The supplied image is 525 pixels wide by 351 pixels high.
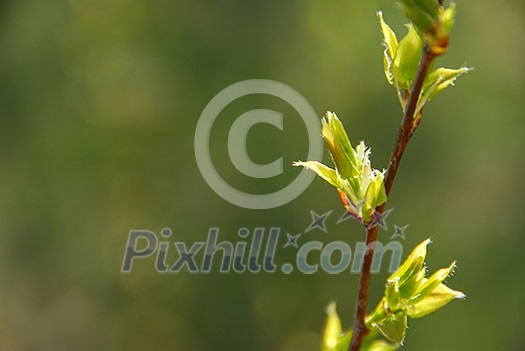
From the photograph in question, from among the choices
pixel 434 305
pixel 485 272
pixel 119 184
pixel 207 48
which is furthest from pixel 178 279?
pixel 434 305

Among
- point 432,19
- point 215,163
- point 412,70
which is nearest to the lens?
point 432,19

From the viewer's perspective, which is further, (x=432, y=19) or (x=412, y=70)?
(x=412, y=70)

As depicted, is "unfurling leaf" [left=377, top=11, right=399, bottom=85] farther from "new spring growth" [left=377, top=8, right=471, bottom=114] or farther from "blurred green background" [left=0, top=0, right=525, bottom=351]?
"blurred green background" [left=0, top=0, right=525, bottom=351]

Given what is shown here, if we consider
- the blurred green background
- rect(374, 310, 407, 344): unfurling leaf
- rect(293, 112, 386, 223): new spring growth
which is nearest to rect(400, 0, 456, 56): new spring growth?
rect(293, 112, 386, 223): new spring growth

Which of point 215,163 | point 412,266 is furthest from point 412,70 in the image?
point 215,163

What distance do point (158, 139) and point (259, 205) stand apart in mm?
509

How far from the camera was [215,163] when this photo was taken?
2.73 m

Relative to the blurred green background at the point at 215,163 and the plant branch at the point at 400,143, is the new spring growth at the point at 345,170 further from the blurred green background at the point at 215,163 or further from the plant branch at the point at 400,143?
the blurred green background at the point at 215,163

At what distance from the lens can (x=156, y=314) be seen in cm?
280

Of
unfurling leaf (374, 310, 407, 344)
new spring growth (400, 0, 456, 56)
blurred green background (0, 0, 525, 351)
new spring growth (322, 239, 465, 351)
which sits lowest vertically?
blurred green background (0, 0, 525, 351)

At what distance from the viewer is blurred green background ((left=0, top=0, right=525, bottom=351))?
8.85 feet

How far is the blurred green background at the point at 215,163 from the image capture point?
2.70 m

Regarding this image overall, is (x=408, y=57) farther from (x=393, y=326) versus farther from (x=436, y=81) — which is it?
(x=393, y=326)

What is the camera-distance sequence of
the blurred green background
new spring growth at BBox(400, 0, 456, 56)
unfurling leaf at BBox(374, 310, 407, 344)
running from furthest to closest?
the blurred green background → unfurling leaf at BBox(374, 310, 407, 344) → new spring growth at BBox(400, 0, 456, 56)
